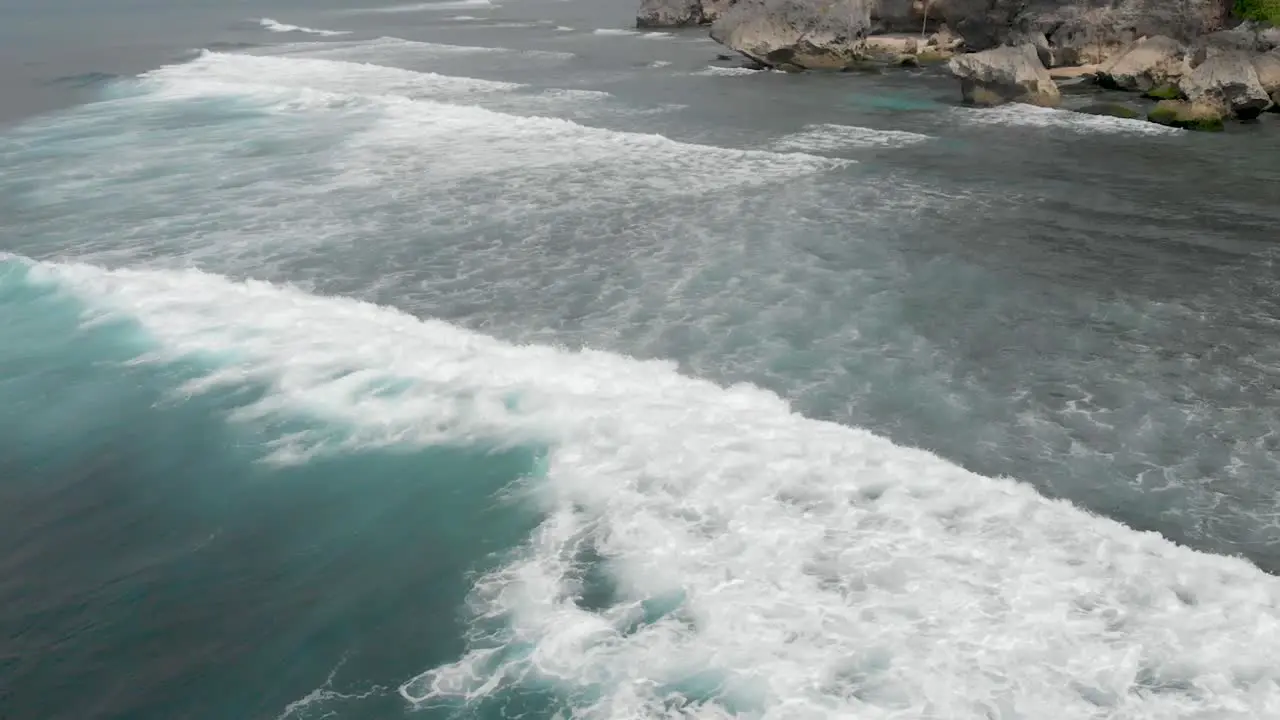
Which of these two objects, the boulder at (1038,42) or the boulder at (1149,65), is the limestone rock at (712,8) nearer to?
the boulder at (1038,42)

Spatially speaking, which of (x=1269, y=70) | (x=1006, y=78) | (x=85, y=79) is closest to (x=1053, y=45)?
(x=1006, y=78)

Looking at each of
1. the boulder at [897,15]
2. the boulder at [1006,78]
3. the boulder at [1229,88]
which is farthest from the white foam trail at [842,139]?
the boulder at [897,15]

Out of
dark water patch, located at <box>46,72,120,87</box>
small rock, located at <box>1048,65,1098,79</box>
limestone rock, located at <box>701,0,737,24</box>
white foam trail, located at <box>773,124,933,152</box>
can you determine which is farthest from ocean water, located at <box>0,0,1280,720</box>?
limestone rock, located at <box>701,0,737,24</box>

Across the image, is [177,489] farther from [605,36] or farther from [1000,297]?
[605,36]

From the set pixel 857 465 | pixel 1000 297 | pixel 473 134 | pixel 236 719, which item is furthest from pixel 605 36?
pixel 236 719

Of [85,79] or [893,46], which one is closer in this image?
[85,79]

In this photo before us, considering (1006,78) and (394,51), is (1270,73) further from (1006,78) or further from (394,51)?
(394,51)
